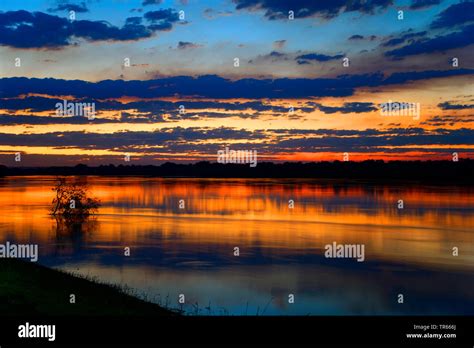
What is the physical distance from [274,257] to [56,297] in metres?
23.3

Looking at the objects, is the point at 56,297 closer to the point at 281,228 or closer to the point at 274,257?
the point at 274,257

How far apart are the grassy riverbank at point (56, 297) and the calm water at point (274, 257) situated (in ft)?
13.2

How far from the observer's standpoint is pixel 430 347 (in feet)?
46.9

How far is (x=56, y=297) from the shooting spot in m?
20.7

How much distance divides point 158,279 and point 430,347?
21.4 meters

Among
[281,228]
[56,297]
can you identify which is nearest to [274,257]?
[281,228]

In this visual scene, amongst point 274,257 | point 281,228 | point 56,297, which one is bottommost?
point 274,257

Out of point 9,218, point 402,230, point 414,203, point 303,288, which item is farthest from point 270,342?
point 414,203

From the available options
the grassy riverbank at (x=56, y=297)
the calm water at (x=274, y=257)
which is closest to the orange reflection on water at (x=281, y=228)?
the calm water at (x=274, y=257)

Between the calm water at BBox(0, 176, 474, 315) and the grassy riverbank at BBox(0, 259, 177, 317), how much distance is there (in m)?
4.03

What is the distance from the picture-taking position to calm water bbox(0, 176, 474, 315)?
29.1 meters

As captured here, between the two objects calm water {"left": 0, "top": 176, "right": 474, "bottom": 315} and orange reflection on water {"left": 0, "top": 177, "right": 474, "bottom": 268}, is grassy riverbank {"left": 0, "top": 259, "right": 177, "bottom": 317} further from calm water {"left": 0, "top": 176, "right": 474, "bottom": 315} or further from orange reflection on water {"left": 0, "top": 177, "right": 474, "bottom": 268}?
orange reflection on water {"left": 0, "top": 177, "right": 474, "bottom": 268}

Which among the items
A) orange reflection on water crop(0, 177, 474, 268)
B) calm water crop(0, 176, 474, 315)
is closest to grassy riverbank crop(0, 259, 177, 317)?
calm water crop(0, 176, 474, 315)

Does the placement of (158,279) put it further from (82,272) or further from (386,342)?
(386,342)
